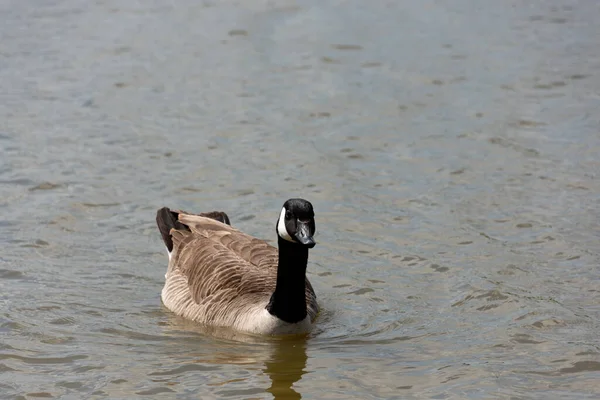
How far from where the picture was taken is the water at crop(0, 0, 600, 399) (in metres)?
9.20

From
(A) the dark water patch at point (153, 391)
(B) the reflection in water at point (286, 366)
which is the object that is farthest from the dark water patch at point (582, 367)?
(A) the dark water patch at point (153, 391)

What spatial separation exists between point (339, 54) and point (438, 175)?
5507mm

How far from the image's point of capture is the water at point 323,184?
920cm

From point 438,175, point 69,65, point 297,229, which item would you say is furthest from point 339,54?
point 297,229

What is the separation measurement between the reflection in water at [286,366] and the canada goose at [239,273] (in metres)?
0.13

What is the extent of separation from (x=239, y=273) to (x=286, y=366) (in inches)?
56.0

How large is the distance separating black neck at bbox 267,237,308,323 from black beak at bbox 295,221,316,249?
1.31 feet

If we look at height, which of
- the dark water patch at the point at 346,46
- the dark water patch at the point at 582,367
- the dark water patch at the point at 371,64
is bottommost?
the dark water patch at the point at 582,367

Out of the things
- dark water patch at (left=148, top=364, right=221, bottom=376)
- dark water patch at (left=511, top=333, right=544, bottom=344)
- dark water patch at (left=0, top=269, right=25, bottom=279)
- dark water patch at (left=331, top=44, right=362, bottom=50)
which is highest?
dark water patch at (left=331, top=44, right=362, bottom=50)

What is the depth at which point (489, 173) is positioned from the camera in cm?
1384

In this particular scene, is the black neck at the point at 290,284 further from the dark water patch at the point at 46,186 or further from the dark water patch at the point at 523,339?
the dark water patch at the point at 46,186

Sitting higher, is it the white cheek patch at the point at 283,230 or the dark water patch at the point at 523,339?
the white cheek patch at the point at 283,230

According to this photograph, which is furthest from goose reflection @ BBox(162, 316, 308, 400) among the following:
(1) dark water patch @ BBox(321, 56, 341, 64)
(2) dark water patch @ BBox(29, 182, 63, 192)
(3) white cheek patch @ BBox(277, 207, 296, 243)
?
(1) dark water patch @ BBox(321, 56, 341, 64)

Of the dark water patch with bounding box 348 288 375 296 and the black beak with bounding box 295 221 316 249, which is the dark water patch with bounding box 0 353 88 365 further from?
the dark water patch with bounding box 348 288 375 296
